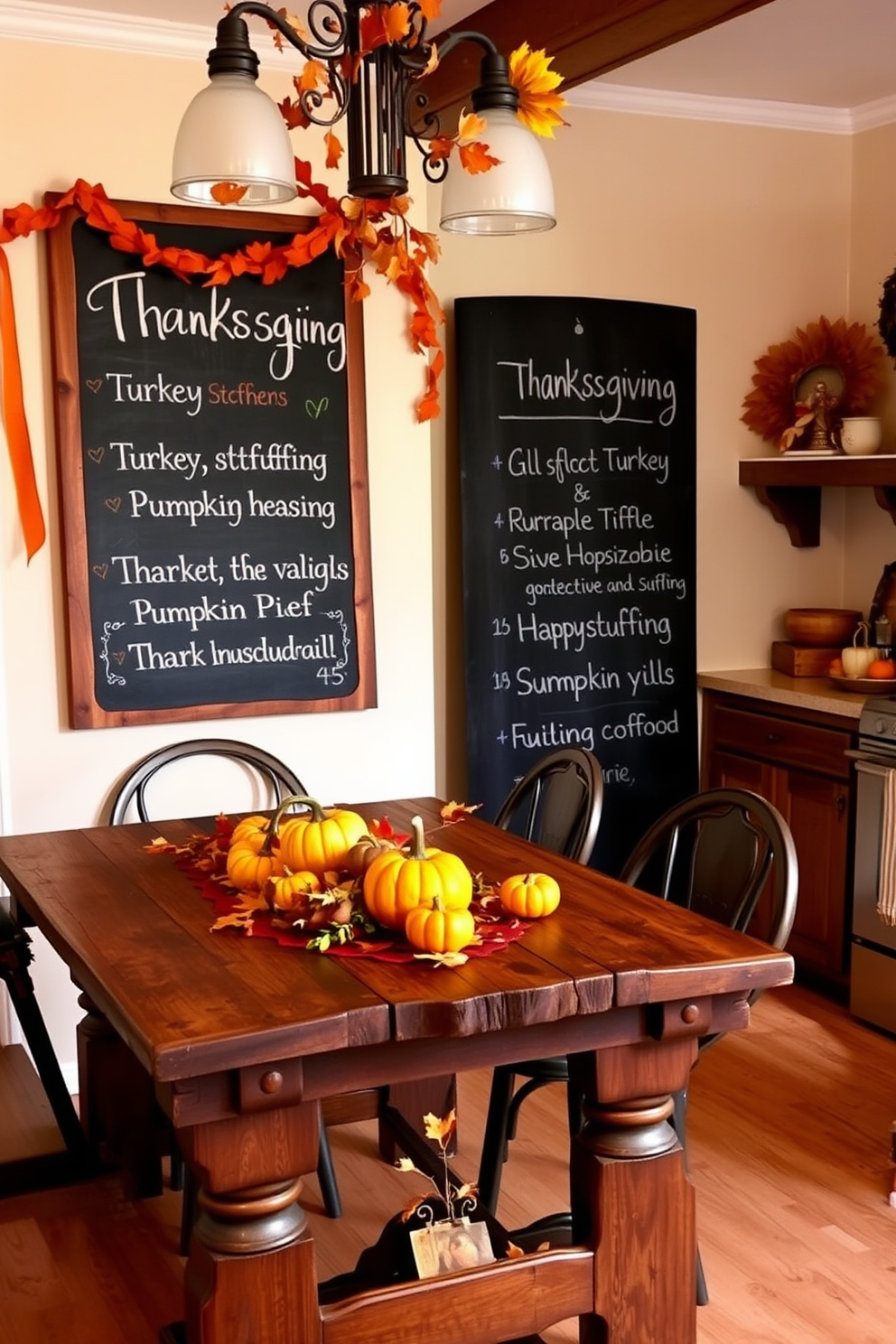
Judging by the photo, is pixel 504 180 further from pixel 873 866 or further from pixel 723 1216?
pixel 873 866

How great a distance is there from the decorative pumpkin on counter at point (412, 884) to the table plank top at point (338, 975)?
0.31 ft

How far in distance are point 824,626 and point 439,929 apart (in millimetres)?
2848

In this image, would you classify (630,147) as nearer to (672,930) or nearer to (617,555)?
(617,555)

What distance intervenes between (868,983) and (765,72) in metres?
2.60

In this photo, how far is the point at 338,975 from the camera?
1969 mm

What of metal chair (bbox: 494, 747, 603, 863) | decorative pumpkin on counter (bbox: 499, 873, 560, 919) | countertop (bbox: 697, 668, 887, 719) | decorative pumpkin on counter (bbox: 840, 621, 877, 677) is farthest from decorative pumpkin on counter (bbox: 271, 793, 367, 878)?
decorative pumpkin on counter (bbox: 840, 621, 877, 677)

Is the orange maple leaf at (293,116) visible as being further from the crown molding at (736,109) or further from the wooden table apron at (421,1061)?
the crown molding at (736,109)

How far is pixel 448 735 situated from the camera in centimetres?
429

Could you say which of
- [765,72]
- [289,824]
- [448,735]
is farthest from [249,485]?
[765,72]

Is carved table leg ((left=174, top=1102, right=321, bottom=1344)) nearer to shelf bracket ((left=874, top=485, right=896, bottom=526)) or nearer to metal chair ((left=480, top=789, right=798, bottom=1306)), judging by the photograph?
metal chair ((left=480, top=789, right=798, bottom=1306))

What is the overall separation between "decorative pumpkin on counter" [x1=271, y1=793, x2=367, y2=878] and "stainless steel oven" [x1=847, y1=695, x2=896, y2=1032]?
1921 mm

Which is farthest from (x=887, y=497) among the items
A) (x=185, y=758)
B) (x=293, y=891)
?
(x=293, y=891)

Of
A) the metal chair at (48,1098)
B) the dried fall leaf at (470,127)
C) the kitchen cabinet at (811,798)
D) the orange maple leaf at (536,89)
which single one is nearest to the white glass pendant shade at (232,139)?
the dried fall leaf at (470,127)

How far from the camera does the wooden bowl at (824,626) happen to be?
4508 mm
